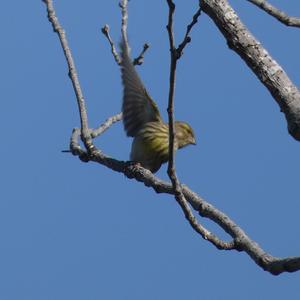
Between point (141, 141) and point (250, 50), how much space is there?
13.8ft

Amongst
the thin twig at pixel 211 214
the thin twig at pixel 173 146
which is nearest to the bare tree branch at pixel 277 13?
the thin twig at pixel 173 146

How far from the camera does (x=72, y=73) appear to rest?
18.3 ft

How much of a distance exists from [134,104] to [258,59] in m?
4.20

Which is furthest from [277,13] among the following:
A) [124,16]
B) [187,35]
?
[124,16]

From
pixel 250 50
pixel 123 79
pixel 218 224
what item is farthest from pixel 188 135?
pixel 250 50

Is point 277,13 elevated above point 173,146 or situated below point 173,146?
above

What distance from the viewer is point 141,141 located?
786 cm

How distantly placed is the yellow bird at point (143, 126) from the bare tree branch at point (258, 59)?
357 cm

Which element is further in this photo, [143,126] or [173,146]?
[143,126]

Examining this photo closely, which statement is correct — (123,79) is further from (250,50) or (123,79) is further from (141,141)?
(250,50)

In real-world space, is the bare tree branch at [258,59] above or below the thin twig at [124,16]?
below

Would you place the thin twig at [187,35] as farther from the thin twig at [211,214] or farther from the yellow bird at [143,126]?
the yellow bird at [143,126]

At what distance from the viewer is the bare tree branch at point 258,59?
140 inches

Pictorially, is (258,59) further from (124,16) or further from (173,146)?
(124,16)
